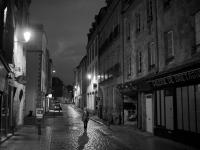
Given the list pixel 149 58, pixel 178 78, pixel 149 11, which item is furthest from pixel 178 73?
pixel 149 11

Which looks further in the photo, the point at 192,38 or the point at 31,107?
the point at 31,107

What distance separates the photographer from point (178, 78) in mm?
14445

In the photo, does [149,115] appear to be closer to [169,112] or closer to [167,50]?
[169,112]

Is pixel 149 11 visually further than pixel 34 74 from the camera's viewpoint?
No

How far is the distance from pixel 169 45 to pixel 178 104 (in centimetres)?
354

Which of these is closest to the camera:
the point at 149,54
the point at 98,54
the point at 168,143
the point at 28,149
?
the point at 28,149

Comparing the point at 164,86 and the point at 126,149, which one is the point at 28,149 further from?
the point at 164,86

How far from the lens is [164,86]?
16500 millimetres

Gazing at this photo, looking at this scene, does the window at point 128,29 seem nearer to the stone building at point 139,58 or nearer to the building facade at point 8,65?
the stone building at point 139,58

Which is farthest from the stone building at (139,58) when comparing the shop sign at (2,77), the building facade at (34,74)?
the building facade at (34,74)

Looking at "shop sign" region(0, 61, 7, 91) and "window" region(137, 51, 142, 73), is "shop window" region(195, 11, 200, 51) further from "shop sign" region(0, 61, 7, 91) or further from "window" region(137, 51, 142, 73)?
"shop sign" region(0, 61, 7, 91)

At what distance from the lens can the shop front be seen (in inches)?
520

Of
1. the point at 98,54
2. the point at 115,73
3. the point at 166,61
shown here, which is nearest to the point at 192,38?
the point at 166,61

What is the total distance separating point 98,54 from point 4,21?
82.7 feet
